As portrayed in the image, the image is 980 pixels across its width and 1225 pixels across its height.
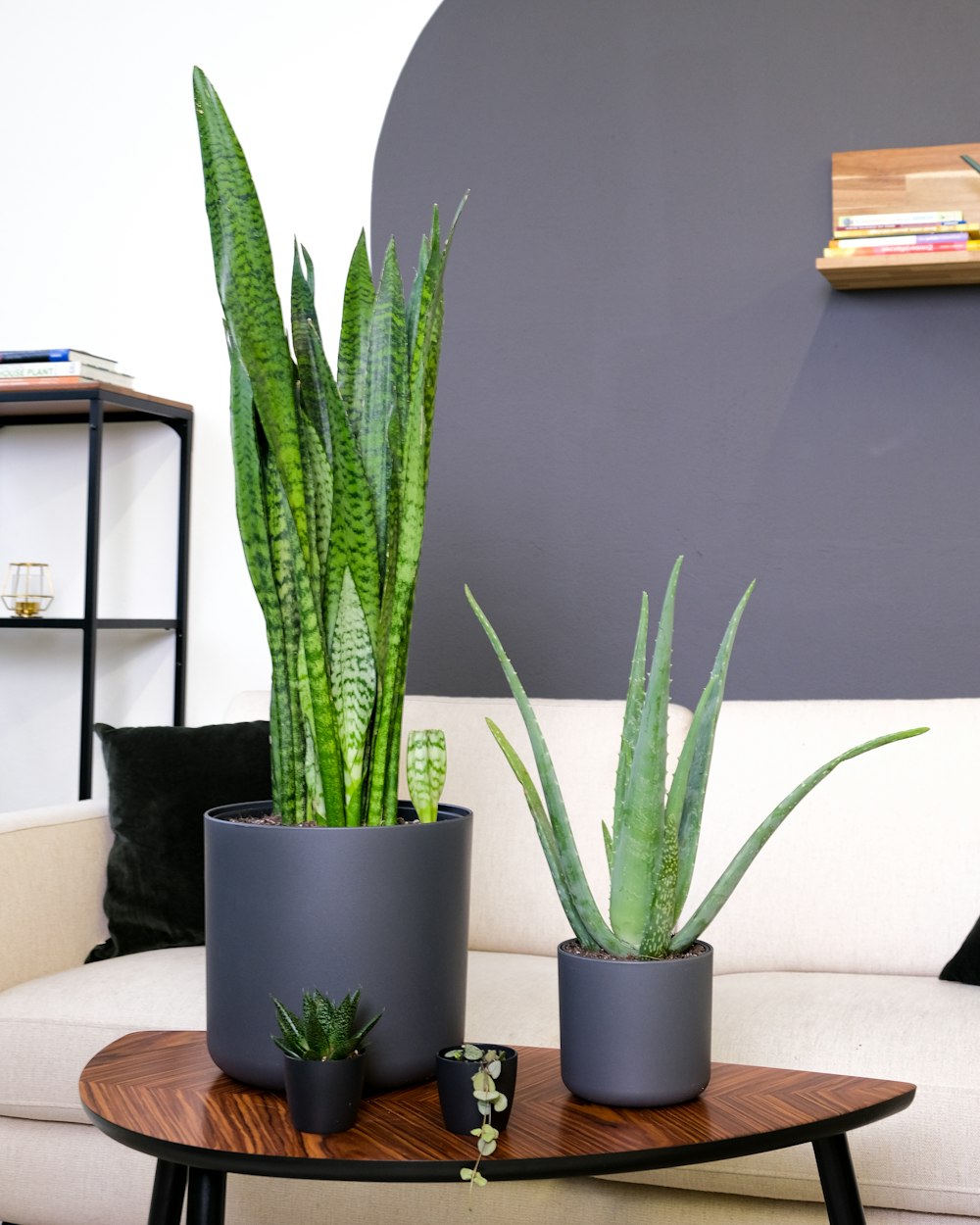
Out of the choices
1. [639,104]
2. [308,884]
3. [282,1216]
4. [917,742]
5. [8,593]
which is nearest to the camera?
[308,884]

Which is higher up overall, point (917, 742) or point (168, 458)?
point (168, 458)

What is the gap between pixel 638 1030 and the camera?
102 cm

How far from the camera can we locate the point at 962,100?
2.53 metres

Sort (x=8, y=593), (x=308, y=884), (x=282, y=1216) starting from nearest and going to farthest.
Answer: (x=308, y=884)
(x=282, y=1216)
(x=8, y=593)

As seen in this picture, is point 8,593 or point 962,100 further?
point 8,593

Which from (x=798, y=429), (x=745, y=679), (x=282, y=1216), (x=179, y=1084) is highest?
(x=798, y=429)

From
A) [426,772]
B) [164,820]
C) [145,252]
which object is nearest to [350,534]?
[426,772]

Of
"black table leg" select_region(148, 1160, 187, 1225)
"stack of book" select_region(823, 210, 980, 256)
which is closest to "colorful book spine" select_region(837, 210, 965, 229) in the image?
"stack of book" select_region(823, 210, 980, 256)

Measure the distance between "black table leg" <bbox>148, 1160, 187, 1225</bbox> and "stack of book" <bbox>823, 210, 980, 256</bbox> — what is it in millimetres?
1993

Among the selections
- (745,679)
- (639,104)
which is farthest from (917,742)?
(639,104)

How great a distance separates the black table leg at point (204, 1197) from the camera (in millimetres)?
983

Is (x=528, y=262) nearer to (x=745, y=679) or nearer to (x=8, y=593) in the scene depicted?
(x=745, y=679)

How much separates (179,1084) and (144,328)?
2.33m

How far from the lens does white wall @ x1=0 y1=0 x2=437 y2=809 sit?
2.95m
